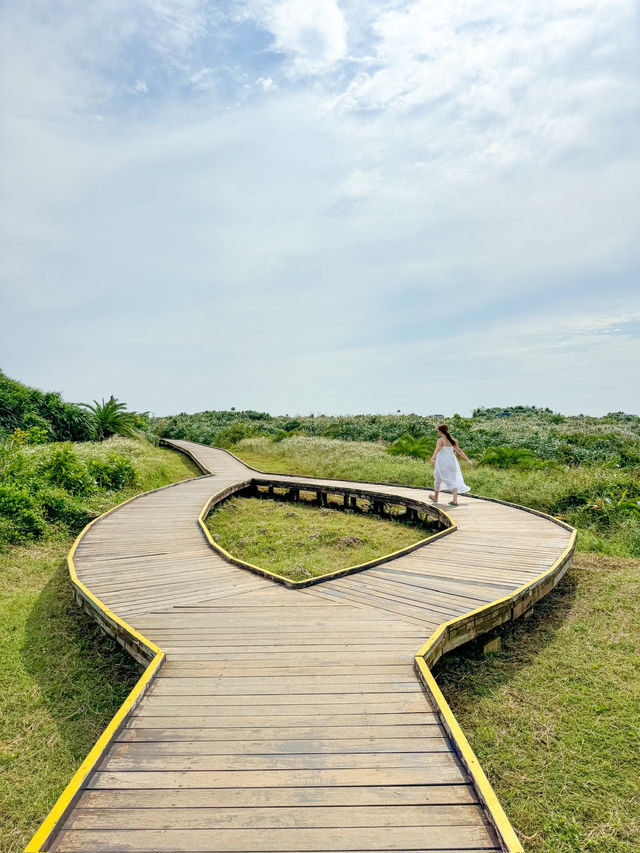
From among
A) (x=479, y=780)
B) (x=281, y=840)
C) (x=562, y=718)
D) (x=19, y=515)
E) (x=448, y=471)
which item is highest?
(x=448, y=471)

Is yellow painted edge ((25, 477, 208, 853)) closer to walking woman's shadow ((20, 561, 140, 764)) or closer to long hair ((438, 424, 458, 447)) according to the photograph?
walking woman's shadow ((20, 561, 140, 764))

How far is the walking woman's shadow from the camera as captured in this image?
13.7 feet

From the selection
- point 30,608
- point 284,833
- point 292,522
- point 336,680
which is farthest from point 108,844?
point 292,522

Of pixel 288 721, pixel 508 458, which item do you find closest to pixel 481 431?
pixel 508 458

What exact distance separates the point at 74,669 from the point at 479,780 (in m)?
4.15

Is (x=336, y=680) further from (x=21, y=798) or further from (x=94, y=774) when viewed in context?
(x=21, y=798)

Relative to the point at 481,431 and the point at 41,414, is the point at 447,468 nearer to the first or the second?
the point at 481,431

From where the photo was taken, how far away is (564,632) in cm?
576

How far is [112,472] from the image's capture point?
13469mm

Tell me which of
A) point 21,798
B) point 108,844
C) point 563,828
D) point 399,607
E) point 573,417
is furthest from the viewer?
point 573,417

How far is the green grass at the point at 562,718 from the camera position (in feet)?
10.5

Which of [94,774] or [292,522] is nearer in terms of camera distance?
[94,774]

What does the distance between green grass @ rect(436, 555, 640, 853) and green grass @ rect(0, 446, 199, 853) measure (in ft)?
10.3

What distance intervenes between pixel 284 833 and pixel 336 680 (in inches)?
53.7
